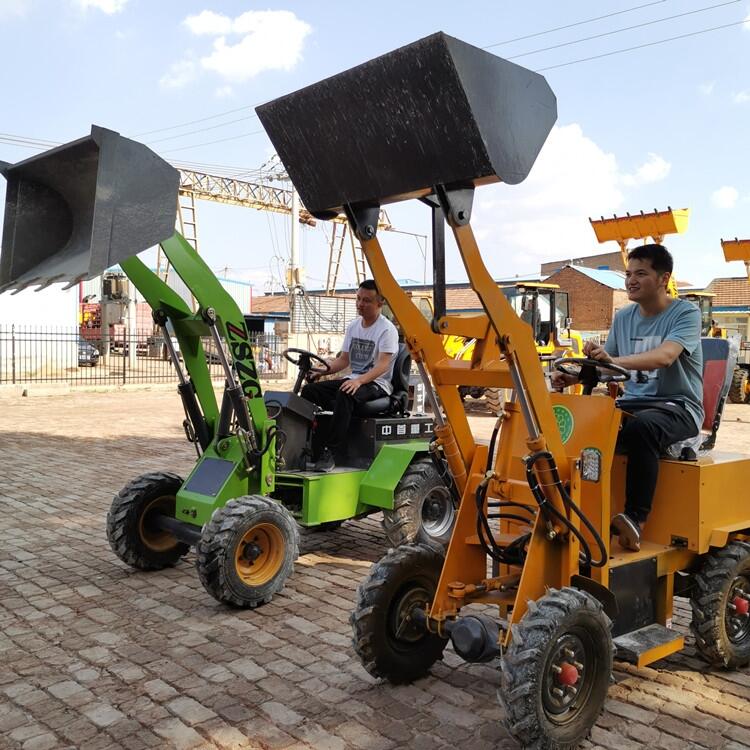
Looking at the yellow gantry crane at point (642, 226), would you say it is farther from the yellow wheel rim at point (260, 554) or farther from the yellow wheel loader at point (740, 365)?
the yellow wheel rim at point (260, 554)

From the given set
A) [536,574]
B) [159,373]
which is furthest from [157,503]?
[159,373]

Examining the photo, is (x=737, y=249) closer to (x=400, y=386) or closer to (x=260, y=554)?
(x=400, y=386)

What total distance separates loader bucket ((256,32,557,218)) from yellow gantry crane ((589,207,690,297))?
42.6ft

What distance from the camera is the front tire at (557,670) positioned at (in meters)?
2.82

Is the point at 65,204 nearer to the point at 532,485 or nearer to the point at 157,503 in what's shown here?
the point at 157,503

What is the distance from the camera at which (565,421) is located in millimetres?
3592

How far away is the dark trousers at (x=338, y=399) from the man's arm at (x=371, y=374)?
0.10 metres

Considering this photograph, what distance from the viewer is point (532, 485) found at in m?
3.07

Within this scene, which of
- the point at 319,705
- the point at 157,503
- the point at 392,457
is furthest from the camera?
the point at 392,457

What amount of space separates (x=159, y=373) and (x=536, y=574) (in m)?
23.8

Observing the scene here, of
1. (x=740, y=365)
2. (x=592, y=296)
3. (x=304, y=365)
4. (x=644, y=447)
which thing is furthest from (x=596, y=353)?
(x=592, y=296)

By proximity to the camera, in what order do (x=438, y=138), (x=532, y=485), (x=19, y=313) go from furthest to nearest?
(x=19, y=313) < (x=532, y=485) < (x=438, y=138)

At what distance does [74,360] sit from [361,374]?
20.9 metres

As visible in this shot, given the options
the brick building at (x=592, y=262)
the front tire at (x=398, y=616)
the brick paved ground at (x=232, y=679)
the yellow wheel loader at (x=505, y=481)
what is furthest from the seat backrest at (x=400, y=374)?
the brick building at (x=592, y=262)
